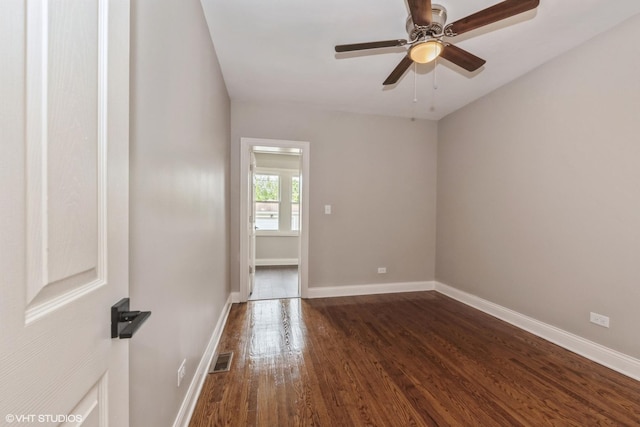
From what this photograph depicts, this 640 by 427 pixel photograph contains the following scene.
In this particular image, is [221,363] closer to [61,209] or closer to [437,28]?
[61,209]

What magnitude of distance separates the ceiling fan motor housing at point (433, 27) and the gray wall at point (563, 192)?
1.42m

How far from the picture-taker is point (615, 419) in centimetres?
150

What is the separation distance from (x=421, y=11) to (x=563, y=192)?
205 cm

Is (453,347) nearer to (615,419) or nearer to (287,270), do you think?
(615,419)

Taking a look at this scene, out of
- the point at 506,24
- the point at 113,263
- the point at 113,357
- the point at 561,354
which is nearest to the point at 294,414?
the point at 113,357

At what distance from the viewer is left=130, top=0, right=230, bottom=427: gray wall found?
966mm

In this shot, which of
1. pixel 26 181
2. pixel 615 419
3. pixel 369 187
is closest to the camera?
pixel 26 181

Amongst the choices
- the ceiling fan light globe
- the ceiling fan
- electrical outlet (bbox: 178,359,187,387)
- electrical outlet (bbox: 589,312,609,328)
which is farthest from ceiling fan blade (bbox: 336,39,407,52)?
electrical outlet (bbox: 589,312,609,328)

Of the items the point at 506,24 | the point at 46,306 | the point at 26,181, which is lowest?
the point at 46,306

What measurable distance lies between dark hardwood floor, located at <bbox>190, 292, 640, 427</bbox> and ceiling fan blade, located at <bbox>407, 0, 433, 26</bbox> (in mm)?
2365

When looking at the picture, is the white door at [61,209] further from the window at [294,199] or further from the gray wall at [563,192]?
the window at [294,199]

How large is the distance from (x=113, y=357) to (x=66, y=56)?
2.17ft

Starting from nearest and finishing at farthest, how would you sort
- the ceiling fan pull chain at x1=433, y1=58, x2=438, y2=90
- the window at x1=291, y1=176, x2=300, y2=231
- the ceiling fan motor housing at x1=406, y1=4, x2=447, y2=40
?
1. the ceiling fan motor housing at x1=406, y1=4, x2=447, y2=40
2. the ceiling fan pull chain at x1=433, y1=58, x2=438, y2=90
3. the window at x1=291, y1=176, x2=300, y2=231

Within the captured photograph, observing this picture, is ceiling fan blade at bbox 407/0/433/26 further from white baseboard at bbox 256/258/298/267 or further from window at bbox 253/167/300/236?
white baseboard at bbox 256/258/298/267
